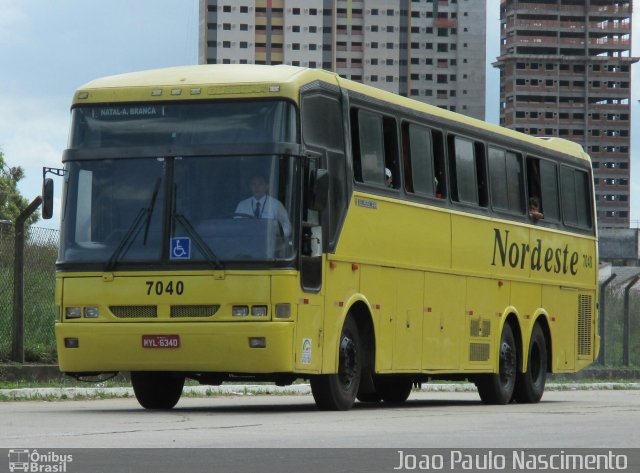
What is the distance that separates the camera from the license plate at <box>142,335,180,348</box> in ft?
54.6

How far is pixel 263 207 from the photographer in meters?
16.5

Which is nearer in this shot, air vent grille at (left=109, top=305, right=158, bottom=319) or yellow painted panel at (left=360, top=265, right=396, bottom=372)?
air vent grille at (left=109, top=305, right=158, bottom=319)

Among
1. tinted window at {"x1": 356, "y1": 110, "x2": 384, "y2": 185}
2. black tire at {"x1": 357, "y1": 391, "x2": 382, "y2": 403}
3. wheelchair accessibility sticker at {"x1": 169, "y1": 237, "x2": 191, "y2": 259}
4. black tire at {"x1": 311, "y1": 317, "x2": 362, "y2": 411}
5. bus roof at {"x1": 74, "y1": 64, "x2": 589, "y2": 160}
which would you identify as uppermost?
bus roof at {"x1": 74, "y1": 64, "x2": 589, "y2": 160}

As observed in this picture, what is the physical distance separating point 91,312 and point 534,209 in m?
8.77

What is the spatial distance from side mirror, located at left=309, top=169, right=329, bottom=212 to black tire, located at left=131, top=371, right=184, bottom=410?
2.65 metres

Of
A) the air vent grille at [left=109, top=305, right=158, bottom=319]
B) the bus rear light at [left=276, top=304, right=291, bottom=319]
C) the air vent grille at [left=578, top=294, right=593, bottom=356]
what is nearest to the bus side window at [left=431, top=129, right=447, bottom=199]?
the bus rear light at [left=276, top=304, right=291, bottom=319]

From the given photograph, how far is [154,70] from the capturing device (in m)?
17.9

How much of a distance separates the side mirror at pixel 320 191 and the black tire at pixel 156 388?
2649mm

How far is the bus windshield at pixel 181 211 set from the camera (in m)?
16.5

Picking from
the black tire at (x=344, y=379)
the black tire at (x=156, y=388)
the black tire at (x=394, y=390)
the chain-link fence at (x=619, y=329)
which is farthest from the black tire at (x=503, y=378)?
the chain-link fence at (x=619, y=329)

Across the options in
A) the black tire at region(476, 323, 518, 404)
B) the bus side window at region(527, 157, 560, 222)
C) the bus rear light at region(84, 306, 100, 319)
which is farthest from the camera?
the bus side window at region(527, 157, 560, 222)

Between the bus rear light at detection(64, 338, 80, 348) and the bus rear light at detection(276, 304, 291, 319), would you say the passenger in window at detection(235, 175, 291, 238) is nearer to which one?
the bus rear light at detection(276, 304, 291, 319)

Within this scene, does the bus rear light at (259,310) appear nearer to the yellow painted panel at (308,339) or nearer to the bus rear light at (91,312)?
the yellow painted panel at (308,339)
